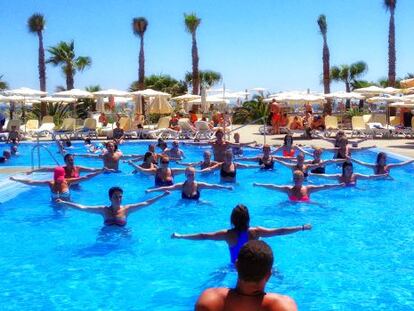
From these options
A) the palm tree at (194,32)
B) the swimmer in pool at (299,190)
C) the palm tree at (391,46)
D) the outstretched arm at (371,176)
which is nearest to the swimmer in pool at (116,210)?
the swimmer in pool at (299,190)

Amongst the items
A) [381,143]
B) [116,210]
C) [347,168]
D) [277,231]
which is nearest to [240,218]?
[277,231]

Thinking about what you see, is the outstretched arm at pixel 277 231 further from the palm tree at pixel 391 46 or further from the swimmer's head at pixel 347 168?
the palm tree at pixel 391 46

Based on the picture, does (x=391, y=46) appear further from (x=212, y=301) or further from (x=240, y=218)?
(x=212, y=301)

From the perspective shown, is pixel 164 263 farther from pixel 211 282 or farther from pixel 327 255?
pixel 327 255

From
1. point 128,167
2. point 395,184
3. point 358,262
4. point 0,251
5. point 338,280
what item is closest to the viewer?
point 338,280

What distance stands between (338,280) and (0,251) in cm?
429

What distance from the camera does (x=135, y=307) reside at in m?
5.20

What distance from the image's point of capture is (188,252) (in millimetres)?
6930

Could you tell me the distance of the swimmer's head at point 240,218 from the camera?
198 inches

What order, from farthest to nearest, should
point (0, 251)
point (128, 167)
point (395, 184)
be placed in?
point (128, 167) → point (395, 184) → point (0, 251)

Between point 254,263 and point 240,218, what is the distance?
2.81m

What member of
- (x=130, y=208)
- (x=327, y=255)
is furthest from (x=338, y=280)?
(x=130, y=208)

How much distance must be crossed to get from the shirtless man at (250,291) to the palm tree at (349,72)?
4608 centimetres

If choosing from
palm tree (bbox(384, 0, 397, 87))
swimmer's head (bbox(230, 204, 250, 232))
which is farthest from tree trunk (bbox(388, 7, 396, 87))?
swimmer's head (bbox(230, 204, 250, 232))
